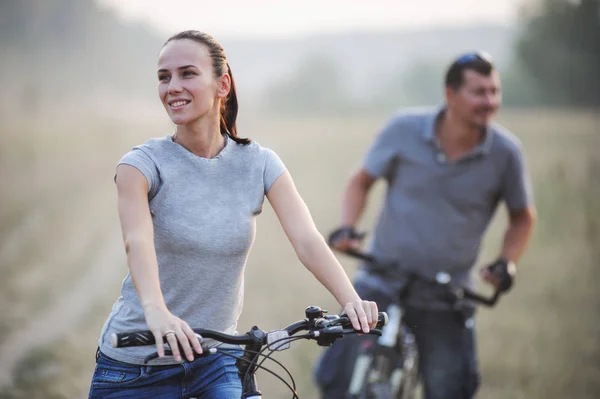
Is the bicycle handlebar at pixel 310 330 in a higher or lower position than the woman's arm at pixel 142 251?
lower

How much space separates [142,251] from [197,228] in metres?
0.26

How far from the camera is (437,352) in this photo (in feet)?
18.0

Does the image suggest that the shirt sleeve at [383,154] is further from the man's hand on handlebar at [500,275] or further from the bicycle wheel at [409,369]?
the bicycle wheel at [409,369]

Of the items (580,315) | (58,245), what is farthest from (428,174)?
(58,245)

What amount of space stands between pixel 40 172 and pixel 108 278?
4.34 metres

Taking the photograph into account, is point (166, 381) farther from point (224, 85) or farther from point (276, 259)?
point (276, 259)

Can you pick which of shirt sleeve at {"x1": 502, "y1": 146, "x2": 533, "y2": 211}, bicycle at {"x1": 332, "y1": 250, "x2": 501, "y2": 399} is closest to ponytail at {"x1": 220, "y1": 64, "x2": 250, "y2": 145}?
bicycle at {"x1": 332, "y1": 250, "x2": 501, "y2": 399}

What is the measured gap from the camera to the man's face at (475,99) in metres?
5.51

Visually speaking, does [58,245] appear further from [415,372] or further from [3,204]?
[415,372]

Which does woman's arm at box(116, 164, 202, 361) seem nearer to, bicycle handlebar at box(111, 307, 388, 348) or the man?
bicycle handlebar at box(111, 307, 388, 348)

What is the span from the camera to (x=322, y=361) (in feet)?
18.0

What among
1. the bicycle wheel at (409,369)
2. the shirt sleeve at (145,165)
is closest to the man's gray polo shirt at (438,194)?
the bicycle wheel at (409,369)

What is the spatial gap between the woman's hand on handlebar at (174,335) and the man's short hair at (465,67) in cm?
332

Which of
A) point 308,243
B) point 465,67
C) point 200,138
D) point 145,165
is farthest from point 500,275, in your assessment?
point 145,165
